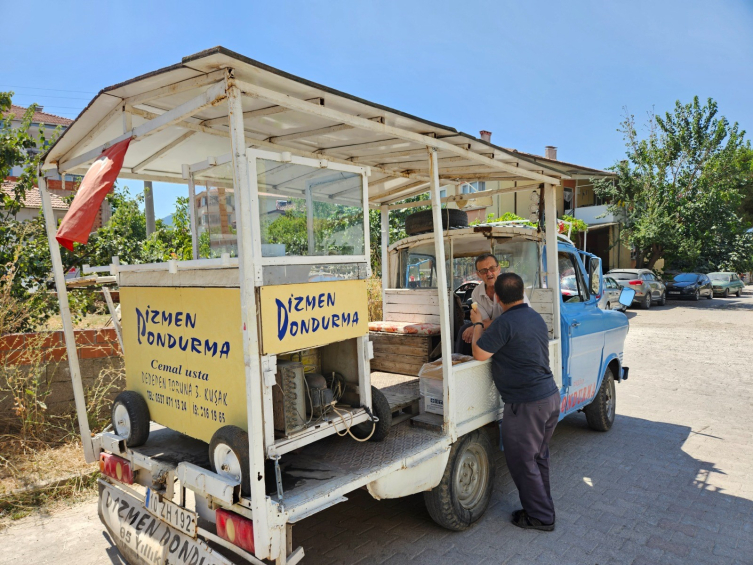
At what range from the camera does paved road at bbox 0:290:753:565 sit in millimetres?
3471

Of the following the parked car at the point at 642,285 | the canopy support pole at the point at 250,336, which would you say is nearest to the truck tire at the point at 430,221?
the canopy support pole at the point at 250,336

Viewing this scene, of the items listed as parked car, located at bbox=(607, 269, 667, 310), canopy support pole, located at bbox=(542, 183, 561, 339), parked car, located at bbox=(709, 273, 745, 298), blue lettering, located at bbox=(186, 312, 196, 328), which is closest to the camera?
blue lettering, located at bbox=(186, 312, 196, 328)

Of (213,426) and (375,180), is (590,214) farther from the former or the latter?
(213,426)

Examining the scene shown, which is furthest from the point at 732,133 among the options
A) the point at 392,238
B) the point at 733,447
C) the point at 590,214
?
the point at 733,447

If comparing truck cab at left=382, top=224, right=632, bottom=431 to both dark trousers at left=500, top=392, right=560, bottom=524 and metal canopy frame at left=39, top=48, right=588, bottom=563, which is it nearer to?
metal canopy frame at left=39, top=48, right=588, bottom=563

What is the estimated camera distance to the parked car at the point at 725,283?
27.4 metres

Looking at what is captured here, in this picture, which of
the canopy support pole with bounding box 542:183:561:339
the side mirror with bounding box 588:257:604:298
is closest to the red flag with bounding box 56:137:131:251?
the canopy support pole with bounding box 542:183:561:339

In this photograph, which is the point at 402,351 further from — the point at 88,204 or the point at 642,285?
the point at 642,285

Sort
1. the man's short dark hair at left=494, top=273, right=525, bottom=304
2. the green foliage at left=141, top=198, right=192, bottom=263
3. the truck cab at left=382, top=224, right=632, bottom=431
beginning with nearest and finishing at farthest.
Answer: the man's short dark hair at left=494, top=273, right=525, bottom=304 → the truck cab at left=382, top=224, right=632, bottom=431 → the green foliage at left=141, top=198, right=192, bottom=263

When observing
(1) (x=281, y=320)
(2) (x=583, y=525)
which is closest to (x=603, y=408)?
(2) (x=583, y=525)

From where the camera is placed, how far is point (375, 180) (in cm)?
534

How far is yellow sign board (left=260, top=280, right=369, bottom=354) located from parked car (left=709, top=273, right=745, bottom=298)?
1172 inches

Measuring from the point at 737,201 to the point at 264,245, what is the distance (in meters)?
31.2

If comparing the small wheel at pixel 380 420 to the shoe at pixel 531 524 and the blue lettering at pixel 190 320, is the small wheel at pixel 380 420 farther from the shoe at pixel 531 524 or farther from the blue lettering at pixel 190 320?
the shoe at pixel 531 524
